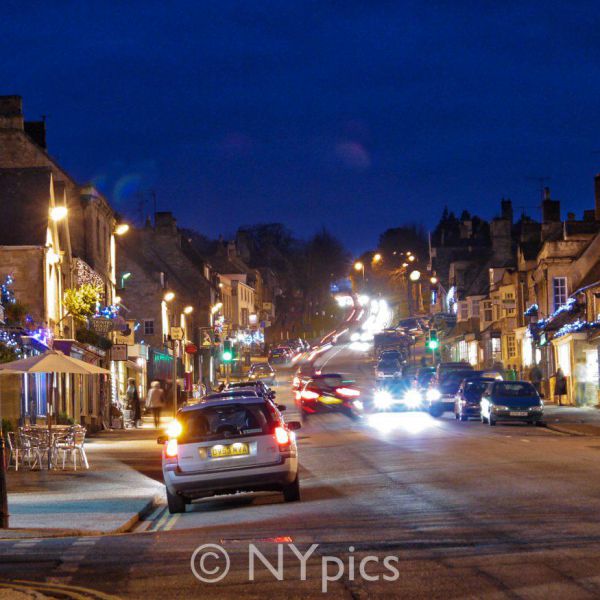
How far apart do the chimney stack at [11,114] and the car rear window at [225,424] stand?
3238cm

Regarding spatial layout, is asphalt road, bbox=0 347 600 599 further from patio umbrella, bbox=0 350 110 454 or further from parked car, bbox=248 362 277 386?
parked car, bbox=248 362 277 386

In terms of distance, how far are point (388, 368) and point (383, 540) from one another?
75843 millimetres

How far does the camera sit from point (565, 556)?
10.5 m

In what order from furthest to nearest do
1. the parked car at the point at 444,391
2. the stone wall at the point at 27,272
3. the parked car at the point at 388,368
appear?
the parked car at the point at 388,368 → the parked car at the point at 444,391 → the stone wall at the point at 27,272

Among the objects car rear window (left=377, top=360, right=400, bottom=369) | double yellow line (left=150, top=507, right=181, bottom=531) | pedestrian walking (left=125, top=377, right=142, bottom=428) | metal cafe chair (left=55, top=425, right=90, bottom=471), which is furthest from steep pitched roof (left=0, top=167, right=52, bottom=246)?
car rear window (left=377, top=360, right=400, bottom=369)

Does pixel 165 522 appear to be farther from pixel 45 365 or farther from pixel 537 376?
pixel 537 376

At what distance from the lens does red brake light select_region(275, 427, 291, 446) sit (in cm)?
1747

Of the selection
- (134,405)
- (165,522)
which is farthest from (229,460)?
(134,405)

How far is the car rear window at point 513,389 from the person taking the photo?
4012 centimetres

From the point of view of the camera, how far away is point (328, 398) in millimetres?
46656

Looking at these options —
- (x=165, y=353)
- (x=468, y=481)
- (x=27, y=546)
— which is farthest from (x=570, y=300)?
(x=27, y=546)

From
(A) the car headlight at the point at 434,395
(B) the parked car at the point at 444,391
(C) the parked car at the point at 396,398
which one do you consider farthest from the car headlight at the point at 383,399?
(A) the car headlight at the point at 434,395

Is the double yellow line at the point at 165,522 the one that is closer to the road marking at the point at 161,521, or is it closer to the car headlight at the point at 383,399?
the road marking at the point at 161,521

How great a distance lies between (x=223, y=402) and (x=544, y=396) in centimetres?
4583
